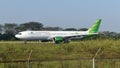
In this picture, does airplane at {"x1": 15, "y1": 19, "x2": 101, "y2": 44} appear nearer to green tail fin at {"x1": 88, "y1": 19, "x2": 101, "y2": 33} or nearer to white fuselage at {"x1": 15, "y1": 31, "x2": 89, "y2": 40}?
white fuselage at {"x1": 15, "y1": 31, "x2": 89, "y2": 40}

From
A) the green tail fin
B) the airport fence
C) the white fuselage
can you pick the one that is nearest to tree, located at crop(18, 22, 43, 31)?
the green tail fin

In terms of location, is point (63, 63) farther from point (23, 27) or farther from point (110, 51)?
point (23, 27)

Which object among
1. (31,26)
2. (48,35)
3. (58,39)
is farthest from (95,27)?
(31,26)

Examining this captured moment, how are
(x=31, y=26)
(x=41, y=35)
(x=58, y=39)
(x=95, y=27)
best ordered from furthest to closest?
1. (x=31, y=26)
2. (x=95, y=27)
3. (x=41, y=35)
4. (x=58, y=39)

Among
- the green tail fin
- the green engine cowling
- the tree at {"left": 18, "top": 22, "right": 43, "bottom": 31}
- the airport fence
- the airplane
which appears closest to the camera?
the airport fence

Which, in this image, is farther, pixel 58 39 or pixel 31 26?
pixel 31 26

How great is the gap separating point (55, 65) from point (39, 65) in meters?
0.83

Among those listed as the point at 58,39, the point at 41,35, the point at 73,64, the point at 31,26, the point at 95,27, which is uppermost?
the point at 31,26

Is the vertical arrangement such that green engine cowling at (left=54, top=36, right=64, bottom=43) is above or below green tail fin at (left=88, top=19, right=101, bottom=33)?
below

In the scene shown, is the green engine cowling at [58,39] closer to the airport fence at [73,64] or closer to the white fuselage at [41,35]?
the white fuselage at [41,35]

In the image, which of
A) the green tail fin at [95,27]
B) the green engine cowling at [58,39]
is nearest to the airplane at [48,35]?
the green engine cowling at [58,39]

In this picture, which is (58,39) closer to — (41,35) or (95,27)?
(41,35)

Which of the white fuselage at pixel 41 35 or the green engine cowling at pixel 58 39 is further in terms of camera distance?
the white fuselage at pixel 41 35

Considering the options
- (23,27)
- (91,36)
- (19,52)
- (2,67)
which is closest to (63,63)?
(2,67)
